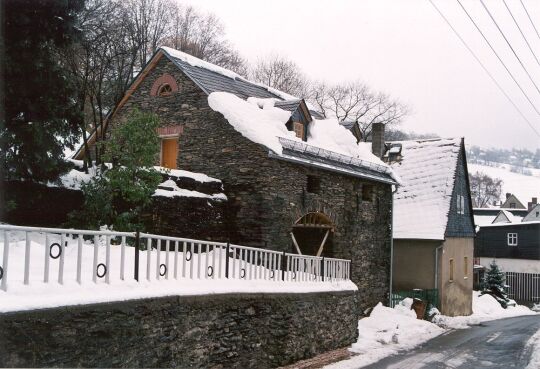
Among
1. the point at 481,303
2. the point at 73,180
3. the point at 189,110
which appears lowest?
the point at 481,303

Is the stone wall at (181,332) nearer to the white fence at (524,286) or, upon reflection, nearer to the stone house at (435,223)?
the stone house at (435,223)

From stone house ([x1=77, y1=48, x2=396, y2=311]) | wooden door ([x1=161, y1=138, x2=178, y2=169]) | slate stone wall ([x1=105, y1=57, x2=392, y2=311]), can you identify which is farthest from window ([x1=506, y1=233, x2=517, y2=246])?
wooden door ([x1=161, y1=138, x2=178, y2=169])

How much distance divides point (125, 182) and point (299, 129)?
7896mm

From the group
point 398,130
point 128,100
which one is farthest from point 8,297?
point 398,130

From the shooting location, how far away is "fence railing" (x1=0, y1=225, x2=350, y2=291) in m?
6.59

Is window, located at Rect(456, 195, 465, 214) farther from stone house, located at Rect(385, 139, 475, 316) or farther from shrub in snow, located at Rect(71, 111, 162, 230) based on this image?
shrub in snow, located at Rect(71, 111, 162, 230)

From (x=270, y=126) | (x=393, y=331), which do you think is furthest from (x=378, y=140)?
(x=393, y=331)

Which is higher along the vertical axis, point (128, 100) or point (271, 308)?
point (128, 100)

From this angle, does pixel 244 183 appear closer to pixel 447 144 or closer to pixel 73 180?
pixel 73 180

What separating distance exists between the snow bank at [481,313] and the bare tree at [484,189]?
59.8m

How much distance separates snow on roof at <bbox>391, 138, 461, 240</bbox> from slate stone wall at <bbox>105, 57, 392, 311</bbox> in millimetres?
4988

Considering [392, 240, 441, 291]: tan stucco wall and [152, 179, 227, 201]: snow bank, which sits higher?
[152, 179, 227, 201]: snow bank

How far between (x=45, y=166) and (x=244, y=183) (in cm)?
655

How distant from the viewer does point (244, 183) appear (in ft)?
52.0
